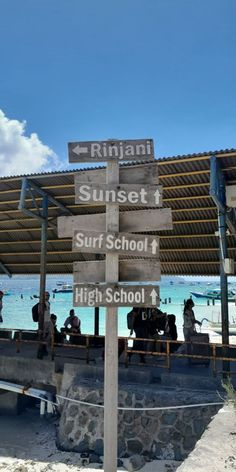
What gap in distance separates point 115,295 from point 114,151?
167cm

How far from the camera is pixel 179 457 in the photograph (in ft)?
26.1

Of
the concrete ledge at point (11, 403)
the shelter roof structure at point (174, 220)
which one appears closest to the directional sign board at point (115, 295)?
the shelter roof structure at point (174, 220)

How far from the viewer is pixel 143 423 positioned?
8516 millimetres

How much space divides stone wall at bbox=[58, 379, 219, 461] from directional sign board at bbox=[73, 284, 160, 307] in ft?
16.2

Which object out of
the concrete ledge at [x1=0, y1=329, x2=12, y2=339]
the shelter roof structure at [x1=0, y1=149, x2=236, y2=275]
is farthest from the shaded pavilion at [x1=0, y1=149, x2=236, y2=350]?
the concrete ledge at [x1=0, y1=329, x2=12, y2=339]

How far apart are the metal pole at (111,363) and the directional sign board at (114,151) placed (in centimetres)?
20

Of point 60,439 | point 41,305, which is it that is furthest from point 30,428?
point 41,305

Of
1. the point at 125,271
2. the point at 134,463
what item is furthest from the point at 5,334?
the point at 125,271

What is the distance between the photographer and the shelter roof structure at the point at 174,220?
33.8 ft

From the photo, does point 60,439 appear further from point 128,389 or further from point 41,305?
point 41,305

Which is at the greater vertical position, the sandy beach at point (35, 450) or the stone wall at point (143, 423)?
the stone wall at point (143, 423)

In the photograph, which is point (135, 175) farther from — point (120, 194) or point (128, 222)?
point (128, 222)

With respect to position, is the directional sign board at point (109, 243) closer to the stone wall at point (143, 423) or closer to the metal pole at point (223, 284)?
the stone wall at point (143, 423)

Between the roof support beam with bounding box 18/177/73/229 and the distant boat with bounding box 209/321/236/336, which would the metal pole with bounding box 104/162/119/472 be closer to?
the roof support beam with bounding box 18/177/73/229
